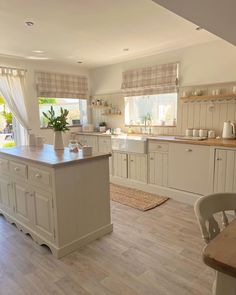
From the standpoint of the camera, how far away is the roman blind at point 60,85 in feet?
15.3

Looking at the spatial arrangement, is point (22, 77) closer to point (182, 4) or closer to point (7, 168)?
point (7, 168)

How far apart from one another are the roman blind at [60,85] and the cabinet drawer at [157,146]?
2.39m

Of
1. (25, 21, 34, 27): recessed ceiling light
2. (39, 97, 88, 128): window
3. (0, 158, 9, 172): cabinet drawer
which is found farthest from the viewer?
(39, 97, 88, 128): window

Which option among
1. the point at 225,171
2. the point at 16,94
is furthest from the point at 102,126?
the point at 225,171

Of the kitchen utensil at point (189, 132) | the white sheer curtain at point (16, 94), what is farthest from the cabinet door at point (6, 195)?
the kitchen utensil at point (189, 132)

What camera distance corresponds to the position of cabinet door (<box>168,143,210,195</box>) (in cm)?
327

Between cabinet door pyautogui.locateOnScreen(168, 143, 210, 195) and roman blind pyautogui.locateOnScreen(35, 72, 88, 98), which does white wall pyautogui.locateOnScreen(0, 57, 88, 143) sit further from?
cabinet door pyautogui.locateOnScreen(168, 143, 210, 195)

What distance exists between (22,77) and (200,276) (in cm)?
428

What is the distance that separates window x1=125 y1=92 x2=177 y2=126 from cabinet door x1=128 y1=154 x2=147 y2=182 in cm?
85

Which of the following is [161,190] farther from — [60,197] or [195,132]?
[60,197]

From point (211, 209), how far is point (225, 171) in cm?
194

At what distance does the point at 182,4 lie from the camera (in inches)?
56.9

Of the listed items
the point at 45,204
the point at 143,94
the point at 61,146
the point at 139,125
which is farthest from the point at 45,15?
the point at 139,125

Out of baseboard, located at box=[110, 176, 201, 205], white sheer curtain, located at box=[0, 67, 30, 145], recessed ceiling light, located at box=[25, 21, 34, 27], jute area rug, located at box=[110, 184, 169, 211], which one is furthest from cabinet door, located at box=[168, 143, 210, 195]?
white sheer curtain, located at box=[0, 67, 30, 145]
